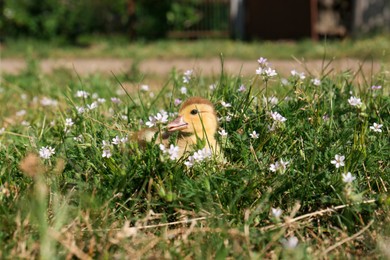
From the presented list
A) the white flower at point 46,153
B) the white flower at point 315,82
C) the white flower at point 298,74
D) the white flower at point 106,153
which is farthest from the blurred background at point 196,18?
the white flower at point 106,153

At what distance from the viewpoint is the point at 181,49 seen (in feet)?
45.0

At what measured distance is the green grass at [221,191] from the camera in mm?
2383

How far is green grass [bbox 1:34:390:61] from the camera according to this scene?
11953mm

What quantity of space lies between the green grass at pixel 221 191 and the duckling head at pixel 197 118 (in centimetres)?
11

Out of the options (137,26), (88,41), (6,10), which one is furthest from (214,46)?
(6,10)

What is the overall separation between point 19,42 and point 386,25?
982 centimetres

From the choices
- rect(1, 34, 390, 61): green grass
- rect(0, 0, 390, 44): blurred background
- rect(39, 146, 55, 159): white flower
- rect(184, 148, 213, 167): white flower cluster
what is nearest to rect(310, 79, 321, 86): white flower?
rect(184, 148, 213, 167): white flower cluster

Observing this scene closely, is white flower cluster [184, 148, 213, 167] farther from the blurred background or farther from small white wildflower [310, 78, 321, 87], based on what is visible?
the blurred background

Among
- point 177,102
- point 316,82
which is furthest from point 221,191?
point 316,82

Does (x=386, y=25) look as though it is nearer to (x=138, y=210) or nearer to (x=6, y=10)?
(x=6, y=10)

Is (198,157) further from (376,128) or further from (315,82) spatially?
(315,82)

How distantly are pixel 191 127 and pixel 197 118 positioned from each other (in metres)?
0.06

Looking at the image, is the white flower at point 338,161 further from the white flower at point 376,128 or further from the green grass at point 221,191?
the white flower at point 376,128

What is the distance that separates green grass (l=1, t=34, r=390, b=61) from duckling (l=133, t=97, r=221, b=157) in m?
8.24
